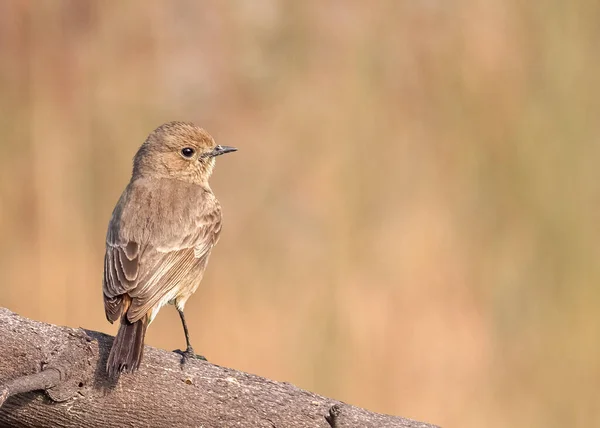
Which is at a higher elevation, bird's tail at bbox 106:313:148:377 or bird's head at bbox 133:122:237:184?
bird's head at bbox 133:122:237:184

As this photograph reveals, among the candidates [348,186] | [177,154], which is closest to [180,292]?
[177,154]

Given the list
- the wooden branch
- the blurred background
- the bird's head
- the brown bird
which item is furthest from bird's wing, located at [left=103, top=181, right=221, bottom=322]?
the blurred background

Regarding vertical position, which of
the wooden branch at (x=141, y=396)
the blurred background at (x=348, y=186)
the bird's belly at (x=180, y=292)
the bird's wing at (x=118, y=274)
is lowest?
the wooden branch at (x=141, y=396)

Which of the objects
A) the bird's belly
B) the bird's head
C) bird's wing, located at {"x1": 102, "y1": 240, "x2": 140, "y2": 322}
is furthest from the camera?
the bird's head

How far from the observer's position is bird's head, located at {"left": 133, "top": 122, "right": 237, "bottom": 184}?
17.9 feet

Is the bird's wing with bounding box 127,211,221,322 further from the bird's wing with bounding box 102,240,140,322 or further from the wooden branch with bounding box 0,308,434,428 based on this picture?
the wooden branch with bounding box 0,308,434,428

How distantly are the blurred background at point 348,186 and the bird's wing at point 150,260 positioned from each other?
1551 mm

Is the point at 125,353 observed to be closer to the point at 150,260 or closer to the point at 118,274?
the point at 118,274

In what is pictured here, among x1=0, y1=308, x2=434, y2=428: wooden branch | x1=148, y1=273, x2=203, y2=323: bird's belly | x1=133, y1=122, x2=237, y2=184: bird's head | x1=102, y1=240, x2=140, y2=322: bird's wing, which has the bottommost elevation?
x1=0, y1=308, x2=434, y2=428: wooden branch

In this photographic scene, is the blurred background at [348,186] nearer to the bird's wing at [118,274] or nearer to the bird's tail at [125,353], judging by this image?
the bird's wing at [118,274]

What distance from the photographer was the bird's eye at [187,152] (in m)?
5.49

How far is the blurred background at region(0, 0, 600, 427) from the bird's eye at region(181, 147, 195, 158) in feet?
3.95

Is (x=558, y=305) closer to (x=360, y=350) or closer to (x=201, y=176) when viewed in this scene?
(x=360, y=350)

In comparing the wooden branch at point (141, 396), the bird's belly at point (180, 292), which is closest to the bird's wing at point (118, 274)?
the bird's belly at point (180, 292)
